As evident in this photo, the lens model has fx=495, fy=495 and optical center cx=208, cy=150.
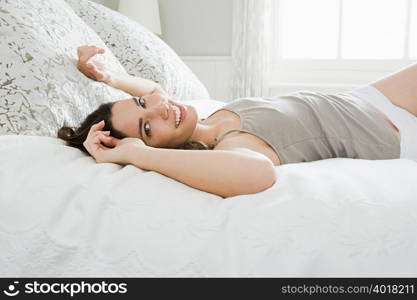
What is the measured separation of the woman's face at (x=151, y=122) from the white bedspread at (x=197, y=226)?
0.38 m

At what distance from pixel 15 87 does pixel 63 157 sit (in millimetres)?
265

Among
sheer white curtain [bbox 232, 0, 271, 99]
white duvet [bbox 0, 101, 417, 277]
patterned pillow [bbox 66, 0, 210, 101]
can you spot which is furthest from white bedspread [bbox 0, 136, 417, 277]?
sheer white curtain [bbox 232, 0, 271, 99]

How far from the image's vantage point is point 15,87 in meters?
1.23

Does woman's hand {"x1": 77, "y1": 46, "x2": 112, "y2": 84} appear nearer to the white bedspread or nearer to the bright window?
the white bedspread

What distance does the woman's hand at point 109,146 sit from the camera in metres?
1.13

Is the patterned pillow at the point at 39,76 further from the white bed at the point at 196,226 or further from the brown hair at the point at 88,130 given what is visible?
the white bed at the point at 196,226

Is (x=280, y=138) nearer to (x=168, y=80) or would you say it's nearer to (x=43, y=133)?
(x=43, y=133)


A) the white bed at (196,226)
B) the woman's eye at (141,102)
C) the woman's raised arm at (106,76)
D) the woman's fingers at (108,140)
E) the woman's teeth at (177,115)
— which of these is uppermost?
the woman's raised arm at (106,76)

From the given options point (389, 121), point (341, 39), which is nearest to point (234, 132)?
point (389, 121)

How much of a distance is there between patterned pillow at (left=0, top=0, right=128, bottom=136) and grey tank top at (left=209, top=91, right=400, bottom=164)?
41 cm

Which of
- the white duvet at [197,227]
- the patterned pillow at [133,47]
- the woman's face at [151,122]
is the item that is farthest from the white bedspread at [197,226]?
the patterned pillow at [133,47]

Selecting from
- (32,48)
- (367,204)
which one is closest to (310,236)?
(367,204)

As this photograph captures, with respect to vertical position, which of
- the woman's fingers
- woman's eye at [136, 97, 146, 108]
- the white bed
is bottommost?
the white bed

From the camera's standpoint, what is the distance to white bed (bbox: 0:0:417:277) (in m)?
0.84
